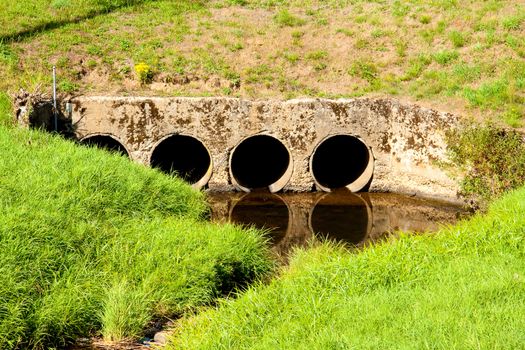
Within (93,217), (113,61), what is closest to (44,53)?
(113,61)

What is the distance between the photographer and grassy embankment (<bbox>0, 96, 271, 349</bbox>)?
8.99 meters

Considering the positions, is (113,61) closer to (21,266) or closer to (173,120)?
(173,120)

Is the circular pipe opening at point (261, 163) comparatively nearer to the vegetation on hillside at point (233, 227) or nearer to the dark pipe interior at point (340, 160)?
the dark pipe interior at point (340, 160)

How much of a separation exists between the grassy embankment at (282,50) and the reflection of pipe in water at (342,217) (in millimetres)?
3024

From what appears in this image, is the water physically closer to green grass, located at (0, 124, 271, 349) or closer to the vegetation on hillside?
the vegetation on hillside

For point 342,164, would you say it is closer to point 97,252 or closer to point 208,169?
point 208,169

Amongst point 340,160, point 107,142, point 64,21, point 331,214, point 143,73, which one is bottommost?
point 331,214

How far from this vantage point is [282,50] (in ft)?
72.2

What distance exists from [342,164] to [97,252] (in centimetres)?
1216

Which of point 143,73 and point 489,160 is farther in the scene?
point 143,73

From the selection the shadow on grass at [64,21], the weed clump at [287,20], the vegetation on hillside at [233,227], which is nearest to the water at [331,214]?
the vegetation on hillside at [233,227]

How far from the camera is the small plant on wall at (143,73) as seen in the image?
20.3 metres

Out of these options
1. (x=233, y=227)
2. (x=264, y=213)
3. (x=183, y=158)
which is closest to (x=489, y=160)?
(x=264, y=213)

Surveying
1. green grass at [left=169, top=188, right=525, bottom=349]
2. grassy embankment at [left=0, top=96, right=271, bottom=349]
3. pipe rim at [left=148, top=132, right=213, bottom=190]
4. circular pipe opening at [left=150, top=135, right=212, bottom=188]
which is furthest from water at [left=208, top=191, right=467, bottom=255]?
green grass at [left=169, top=188, right=525, bottom=349]
